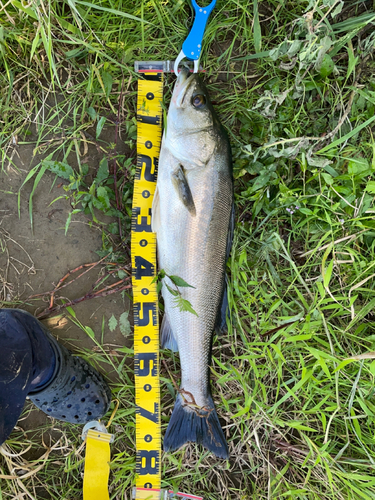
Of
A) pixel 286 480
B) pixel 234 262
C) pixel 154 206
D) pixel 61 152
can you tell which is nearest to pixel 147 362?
pixel 234 262

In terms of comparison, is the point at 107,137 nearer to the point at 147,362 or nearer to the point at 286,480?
the point at 147,362

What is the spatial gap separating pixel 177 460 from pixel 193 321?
1.28 meters

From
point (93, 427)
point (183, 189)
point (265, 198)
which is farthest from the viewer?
point (93, 427)

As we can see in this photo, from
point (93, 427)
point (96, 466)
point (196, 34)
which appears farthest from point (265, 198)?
point (96, 466)

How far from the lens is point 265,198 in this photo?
2.59 metres

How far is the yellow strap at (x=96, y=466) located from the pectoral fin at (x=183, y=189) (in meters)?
2.08

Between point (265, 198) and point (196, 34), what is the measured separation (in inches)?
55.5

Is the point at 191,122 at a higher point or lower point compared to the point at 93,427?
higher

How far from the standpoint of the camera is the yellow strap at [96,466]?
2.63 metres

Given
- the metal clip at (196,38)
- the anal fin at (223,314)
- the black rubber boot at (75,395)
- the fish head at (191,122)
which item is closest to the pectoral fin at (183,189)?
the fish head at (191,122)

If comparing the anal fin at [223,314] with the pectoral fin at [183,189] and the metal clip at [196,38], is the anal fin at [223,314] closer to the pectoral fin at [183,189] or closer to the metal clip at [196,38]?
the pectoral fin at [183,189]

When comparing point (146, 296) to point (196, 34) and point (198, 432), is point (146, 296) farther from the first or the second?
point (196, 34)

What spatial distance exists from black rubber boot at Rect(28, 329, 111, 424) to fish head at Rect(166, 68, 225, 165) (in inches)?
73.0

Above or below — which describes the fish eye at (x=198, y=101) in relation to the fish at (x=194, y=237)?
above
